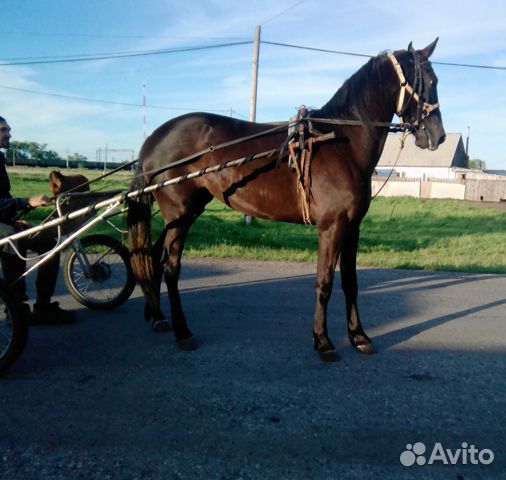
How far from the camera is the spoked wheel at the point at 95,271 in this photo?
17.1 feet

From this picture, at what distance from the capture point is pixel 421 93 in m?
3.94

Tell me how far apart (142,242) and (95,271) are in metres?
0.82

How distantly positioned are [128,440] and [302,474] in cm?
103

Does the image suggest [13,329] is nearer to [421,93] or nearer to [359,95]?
[359,95]

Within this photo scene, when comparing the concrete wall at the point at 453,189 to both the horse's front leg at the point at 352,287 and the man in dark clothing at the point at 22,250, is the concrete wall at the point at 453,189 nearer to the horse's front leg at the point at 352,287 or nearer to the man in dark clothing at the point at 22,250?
the horse's front leg at the point at 352,287

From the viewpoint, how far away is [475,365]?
13.0ft

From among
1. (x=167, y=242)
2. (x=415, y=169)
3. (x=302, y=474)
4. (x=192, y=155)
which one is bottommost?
(x=302, y=474)

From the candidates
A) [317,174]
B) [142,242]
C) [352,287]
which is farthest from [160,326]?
[317,174]

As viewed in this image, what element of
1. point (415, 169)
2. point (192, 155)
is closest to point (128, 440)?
point (192, 155)

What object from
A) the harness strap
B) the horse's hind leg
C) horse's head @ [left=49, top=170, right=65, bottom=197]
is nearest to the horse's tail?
the horse's hind leg

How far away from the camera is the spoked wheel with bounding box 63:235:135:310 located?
17.1 feet

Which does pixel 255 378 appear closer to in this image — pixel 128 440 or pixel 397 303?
pixel 128 440

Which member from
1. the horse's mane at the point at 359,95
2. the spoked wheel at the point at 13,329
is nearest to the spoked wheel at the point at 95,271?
the spoked wheel at the point at 13,329

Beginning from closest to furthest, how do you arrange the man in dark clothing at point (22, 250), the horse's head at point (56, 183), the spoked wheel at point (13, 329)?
the spoked wheel at point (13, 329) → the man in dark clothing at point (22, 250) → the horse's head at point (56, 183)
